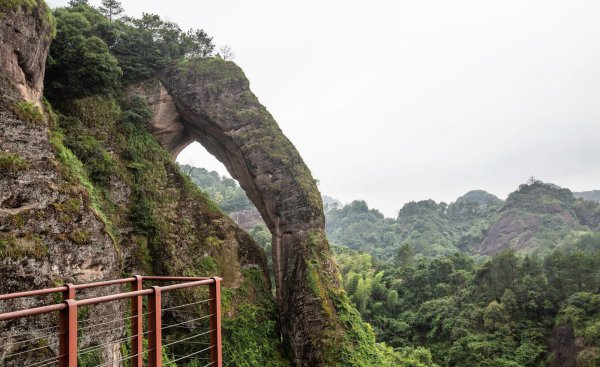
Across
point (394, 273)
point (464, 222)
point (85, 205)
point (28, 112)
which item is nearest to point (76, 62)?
point (28, 112)

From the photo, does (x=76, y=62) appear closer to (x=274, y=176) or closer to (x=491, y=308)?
(x=274, y=176)

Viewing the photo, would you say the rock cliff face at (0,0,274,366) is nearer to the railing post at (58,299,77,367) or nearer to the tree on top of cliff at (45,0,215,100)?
the tree on top of cliff at (45,0,215,100)

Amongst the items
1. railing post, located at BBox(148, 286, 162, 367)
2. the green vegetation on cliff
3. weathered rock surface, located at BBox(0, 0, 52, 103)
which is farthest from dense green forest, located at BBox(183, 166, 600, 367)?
railing post, located at BBox(148, 286, 162, 367)

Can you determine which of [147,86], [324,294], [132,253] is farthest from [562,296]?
[147,86]

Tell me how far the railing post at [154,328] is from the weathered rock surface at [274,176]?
12.4m

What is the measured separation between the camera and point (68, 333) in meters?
2.79

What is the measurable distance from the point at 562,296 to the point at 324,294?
16.9 meters

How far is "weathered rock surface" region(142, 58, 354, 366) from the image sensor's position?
51.7 ft

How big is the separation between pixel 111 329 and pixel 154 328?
21.1ft

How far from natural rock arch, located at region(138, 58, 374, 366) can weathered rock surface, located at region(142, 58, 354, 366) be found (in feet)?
0.11

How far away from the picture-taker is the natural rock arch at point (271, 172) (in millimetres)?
15719

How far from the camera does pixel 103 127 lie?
16062 mm

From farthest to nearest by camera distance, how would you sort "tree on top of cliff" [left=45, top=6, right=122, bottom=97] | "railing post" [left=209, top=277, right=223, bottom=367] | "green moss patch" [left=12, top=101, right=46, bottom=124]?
"tree on top of cliff" [left=45, top=6, right=122, bottom=97], "green moss patch" [left=12, top=101, right=46, bottom=124], "railing post" [left=209, top=277, right=223, bottom=367]

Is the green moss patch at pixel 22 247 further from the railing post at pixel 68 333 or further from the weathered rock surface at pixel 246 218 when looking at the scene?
the weathered rock surface at pixel 246 218
